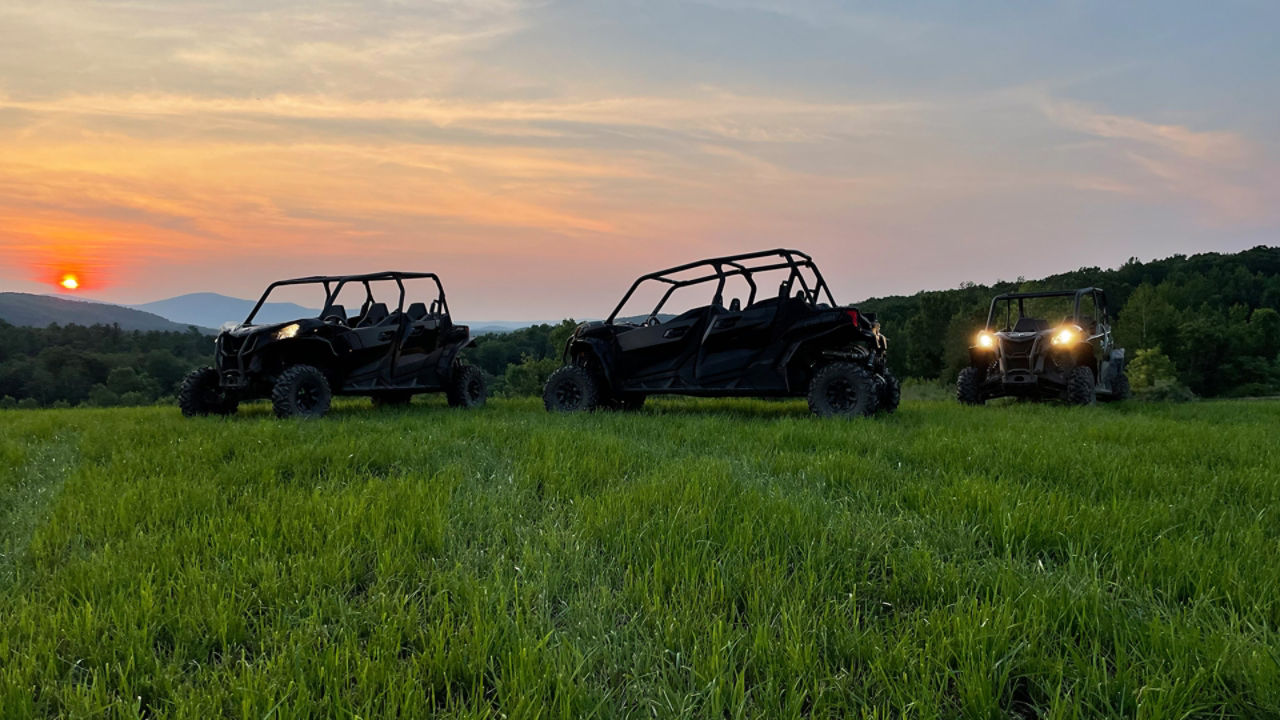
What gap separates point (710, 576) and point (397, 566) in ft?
4.23

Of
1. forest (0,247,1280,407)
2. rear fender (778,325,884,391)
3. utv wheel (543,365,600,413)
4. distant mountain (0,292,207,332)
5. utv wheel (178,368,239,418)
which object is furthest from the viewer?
distant mountain (0,292,207,332)

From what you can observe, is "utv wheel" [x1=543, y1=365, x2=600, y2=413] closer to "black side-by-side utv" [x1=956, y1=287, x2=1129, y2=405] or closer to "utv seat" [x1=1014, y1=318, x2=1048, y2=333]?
"black side-by-side utv" [x1=956, y1=287, x2=1129, y2=405]

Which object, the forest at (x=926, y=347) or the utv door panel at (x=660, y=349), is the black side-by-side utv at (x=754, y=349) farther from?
the forest at (x=926, y=347)

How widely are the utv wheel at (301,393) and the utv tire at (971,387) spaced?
1047 cm

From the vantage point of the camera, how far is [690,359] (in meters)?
8.95

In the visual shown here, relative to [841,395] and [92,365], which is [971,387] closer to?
[841,395]

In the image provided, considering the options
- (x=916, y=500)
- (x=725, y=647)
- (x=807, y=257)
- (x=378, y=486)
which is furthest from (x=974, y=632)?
(x=807, y=257)

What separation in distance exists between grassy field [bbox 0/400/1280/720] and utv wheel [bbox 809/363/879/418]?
3.38 m

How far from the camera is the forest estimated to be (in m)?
36.6

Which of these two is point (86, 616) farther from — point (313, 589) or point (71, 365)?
point (71, 365)

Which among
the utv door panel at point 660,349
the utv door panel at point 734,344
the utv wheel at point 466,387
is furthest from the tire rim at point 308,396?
the utv door panel at point 734,344

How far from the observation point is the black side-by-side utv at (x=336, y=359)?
859cm

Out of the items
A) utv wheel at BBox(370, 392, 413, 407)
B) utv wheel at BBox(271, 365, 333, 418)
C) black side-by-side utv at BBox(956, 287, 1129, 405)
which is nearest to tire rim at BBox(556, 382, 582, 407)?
utv wheel at BBox(370, 392, 413, 407)

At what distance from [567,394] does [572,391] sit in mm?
94
